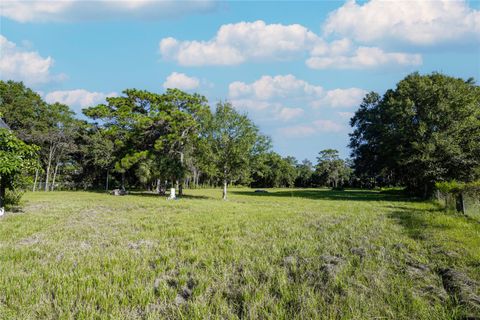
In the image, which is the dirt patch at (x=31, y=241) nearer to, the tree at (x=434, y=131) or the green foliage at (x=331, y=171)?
the tree at (x=434, y=131)

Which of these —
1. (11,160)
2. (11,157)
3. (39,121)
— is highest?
(39,121)

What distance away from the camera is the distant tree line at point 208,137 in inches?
1153

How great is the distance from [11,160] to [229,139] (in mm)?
20789

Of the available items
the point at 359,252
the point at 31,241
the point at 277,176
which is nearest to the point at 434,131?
the point at 359,252

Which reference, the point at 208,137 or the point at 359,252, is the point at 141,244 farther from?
the point at 208,137

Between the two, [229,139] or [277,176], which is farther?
[277,176]

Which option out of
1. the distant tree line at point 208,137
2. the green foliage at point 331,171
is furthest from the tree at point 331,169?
the distant tree line at point 208,137

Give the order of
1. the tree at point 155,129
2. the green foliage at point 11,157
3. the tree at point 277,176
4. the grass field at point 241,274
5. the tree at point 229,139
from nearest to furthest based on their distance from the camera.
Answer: the grass field at point 241,274 < the green foliage at point 11,157 < the tree at point 229,139 < the tree at point 155,129 < the tree at point 277,176

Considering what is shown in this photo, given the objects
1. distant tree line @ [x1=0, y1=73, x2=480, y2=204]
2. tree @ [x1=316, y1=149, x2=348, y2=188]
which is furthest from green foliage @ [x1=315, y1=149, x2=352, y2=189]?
distant tree line @ [x1=0, y1=73, x2=480, y2=204]

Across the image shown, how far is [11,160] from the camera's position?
14.6 meters

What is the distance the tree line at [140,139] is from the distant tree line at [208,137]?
12 centimetres

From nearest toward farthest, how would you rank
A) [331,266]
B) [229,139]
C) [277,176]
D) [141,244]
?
1. [331,266]
2. [141,244]
3. [229,139]
4. [277,176]

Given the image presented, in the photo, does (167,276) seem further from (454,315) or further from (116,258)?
(454,315)

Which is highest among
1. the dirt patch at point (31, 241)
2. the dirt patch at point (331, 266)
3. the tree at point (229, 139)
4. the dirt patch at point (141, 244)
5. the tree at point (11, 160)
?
the tree at point (229, 139)
